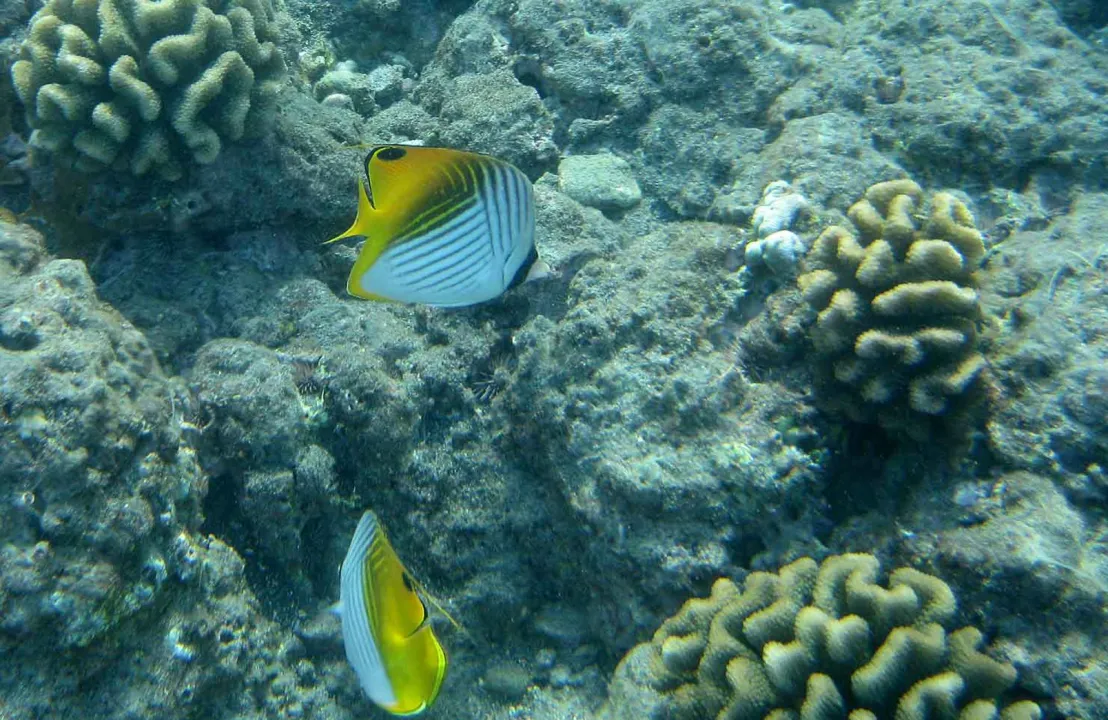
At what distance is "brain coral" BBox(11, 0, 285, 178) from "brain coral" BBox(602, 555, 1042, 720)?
124 inches

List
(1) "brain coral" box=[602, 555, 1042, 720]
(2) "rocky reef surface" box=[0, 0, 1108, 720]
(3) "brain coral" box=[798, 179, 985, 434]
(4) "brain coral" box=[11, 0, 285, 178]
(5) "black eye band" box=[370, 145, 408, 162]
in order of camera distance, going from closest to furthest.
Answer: (5) "black eye band" box=[370, 145, 408, 162] → (1) "brain coral" box=[602, 555, 1042, 720] → (2) "rocky reef surface" box=[0, 0, 1108, 720] → (3) "brain coral" box=[798, 179, 985, 434] → (4) "brain coral" box=[11, 0, 285, 178]

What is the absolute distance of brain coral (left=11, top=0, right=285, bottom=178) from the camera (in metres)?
2.96

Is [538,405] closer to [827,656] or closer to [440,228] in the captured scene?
[440,228]

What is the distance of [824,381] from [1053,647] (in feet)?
3.76

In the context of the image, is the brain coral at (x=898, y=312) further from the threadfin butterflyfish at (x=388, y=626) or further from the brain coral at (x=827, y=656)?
the threadfin butterflyfish at (x=388, y=626)

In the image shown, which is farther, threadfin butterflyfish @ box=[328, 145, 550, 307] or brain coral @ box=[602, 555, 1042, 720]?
brain coral @ box=[602, 555, 1042, 720]

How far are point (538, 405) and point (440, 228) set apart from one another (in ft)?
4.10

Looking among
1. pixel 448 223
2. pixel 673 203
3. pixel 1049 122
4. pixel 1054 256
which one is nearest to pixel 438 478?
pixel 448 223

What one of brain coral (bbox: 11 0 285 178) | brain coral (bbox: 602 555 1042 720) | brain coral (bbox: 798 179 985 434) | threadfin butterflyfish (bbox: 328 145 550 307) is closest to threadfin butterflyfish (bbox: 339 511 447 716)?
threadfin butterflyfish (bbox: 328 145 550 307)

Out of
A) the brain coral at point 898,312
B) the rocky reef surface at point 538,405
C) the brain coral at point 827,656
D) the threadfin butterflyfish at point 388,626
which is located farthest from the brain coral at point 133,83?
the brain coral at point 827,656

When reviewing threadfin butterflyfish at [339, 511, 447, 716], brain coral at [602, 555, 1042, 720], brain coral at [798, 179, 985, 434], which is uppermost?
brain coral at [798, 179, 985, 434]

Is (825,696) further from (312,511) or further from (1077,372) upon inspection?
(312,511)

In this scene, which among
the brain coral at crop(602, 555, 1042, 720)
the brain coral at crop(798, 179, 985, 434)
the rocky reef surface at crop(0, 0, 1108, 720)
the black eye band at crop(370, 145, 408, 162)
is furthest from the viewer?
the brain coral at crop(798, 179, 985, 434)

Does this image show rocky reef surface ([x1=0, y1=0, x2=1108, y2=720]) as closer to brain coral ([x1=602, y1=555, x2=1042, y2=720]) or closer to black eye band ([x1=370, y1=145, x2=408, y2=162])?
brain coral ([x1=602, y1=555, x2=1042, y2=720])
